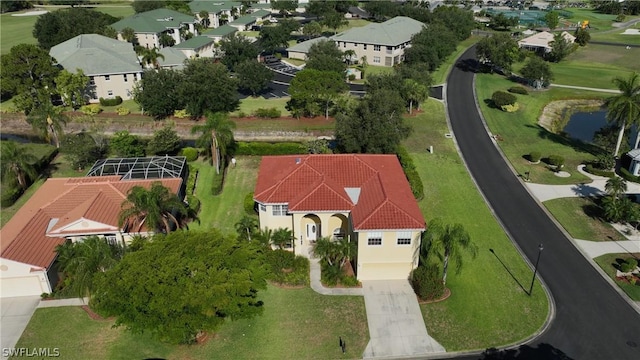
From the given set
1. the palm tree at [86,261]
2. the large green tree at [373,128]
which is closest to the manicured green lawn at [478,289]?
the large green tree at [373,128]

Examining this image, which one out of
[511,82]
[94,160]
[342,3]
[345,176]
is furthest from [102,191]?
[342,3]

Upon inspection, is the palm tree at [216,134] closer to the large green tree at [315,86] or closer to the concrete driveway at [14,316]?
the large green tree at [315,86]

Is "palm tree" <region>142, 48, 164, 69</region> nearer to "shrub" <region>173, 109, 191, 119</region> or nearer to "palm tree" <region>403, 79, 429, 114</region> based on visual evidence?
"shrub" <region>173, 109, 191, 119</region>

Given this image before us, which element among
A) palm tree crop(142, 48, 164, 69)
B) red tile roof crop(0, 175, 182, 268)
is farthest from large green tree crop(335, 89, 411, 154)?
palm tree crop(142, 48, 164, 69)

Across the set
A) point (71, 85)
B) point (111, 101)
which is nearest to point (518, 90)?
point (111, 101)

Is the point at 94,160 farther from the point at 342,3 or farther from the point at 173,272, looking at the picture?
the point at 342,3

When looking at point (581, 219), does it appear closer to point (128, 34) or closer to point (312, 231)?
point (312, 231)

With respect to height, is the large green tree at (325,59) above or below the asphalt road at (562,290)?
above
